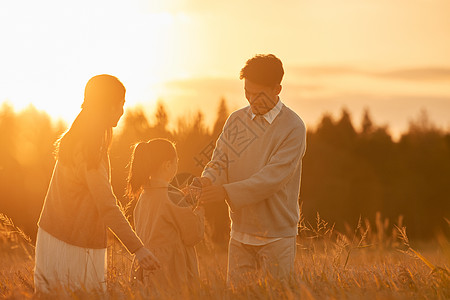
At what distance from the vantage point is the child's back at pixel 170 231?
16.1ft

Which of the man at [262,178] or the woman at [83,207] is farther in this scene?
the man at [262,178]

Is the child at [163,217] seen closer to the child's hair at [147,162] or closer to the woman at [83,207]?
the child's hair at [147,162]

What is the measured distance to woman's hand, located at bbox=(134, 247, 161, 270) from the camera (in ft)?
12.6

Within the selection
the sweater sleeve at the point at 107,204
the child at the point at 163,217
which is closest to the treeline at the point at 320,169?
the child at the point at 163,217

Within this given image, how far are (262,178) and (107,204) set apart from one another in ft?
4.42

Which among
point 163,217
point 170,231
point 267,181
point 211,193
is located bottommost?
point 170,231

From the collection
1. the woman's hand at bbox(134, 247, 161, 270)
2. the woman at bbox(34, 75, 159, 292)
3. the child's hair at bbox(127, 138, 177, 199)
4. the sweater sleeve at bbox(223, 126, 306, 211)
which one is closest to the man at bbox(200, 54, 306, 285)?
the sweater sleeve at bbox(223, 126, 306, 211)

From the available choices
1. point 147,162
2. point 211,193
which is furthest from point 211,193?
point 147,162

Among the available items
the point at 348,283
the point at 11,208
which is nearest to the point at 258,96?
the point at 348,283

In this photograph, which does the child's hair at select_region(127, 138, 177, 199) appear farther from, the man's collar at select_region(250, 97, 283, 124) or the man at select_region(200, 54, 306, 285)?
the man's collar at select_region(250, 97, 283, 124)

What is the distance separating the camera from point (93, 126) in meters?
3.82

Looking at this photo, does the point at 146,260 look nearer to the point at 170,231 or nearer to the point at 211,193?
the point at 211,193

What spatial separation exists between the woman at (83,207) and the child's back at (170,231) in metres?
0.99

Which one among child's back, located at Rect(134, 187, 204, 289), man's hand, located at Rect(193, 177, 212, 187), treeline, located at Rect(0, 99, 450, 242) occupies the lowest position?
treeline, located at Rect(0, 99, 450, 242)
